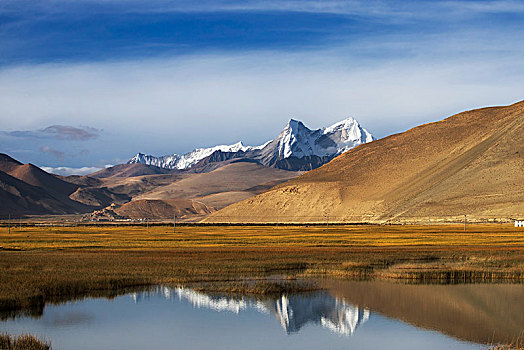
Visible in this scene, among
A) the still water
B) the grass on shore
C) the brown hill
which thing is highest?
the brown hill

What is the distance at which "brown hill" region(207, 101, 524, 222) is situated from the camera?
482 ft

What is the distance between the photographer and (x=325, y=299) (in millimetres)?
32875

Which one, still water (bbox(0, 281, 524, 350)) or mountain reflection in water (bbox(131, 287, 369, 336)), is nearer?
still water (bbox(0, 281, 524, 350))

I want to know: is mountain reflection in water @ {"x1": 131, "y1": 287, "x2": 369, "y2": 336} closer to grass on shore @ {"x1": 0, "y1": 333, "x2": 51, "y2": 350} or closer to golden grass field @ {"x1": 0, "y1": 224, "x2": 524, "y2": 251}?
grass on shore @ {"x1": 0, "y1": 333, "x2": 51, "y2": 350}

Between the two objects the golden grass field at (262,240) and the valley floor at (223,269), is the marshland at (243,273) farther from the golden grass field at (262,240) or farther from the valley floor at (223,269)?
the golden grass field at (262,240)

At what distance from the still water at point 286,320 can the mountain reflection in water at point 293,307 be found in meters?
0.05

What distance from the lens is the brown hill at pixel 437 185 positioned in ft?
482

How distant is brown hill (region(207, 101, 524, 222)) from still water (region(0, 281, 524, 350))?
112 metres

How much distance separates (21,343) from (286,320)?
1169 centimetres

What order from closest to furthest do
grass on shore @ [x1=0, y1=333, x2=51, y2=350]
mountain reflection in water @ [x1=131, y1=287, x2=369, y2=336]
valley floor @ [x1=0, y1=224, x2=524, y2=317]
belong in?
1. grass on shore @ [x1=0, y1=333, x2=51, y2=350]
2. mountain reflection in water @ [x1=131, y1=287, x2=369, y2=336]
3. valley floor @ [x1=0, y1=224, x2=524, y2=317]

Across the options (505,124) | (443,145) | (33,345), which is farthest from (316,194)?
(33,345)

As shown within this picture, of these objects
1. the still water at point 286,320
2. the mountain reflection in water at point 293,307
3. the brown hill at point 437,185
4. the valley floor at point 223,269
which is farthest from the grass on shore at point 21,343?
the brown hill at point 437,185

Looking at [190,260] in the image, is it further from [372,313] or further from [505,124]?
[505,124]

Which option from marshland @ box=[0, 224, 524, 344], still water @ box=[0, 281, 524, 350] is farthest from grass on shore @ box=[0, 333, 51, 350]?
marshland @ box=[0, 224, 524, 344]
